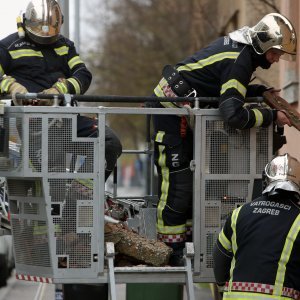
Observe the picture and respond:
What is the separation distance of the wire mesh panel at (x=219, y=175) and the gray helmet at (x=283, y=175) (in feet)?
2.44

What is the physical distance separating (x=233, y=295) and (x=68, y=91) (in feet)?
7.83

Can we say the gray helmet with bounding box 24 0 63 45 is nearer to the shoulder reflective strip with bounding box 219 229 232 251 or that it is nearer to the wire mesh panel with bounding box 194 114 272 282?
the wire mesh panel with bounding box 194 114 272 282

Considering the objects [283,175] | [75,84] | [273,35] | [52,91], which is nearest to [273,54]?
[273,35]

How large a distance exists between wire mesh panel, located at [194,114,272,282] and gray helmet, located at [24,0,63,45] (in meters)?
1.49

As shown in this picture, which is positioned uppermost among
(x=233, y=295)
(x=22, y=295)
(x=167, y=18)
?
(x=167, y=18)

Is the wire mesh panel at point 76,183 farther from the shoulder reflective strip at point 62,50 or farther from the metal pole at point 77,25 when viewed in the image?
the metal pole at point 77,25

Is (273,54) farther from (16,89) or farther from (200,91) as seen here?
(16,89)

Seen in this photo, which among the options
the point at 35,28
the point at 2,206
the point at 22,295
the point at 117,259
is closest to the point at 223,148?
the point at 117,259

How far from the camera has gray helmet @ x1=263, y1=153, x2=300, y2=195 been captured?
5.80m

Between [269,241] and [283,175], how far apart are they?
452mm

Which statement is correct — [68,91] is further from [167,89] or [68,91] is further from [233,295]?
[233,295]

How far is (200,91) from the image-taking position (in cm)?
717

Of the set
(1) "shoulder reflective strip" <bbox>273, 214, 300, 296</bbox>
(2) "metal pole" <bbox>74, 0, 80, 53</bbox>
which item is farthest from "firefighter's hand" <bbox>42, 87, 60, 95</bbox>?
(2) "metal pole" <bbox>74, 0, 80, 53</bbox>

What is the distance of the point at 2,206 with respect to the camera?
28.0 ft
